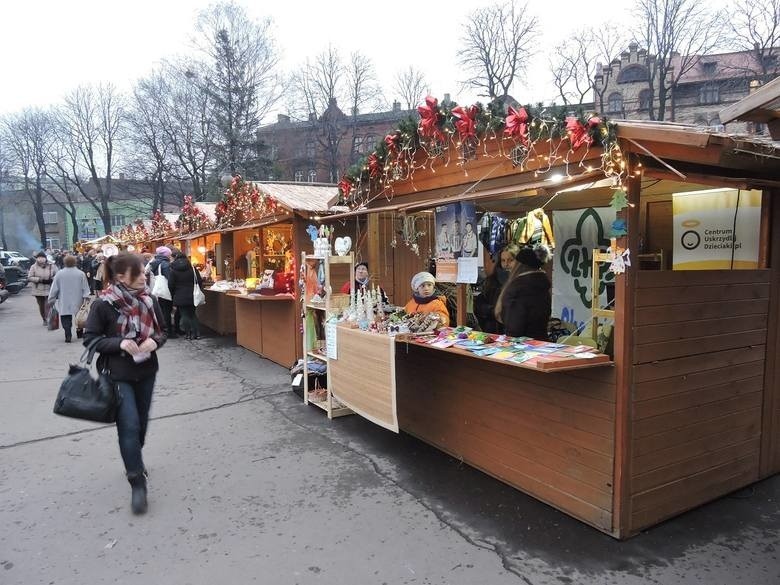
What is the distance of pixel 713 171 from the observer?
3.58 meters

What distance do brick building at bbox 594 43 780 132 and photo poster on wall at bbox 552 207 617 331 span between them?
2377 cm

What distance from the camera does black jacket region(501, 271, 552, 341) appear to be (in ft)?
14.5

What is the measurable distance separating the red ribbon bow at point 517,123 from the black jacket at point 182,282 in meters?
8.74

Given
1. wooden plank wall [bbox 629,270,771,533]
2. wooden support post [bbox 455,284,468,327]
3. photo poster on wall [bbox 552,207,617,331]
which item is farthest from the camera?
photo poster on wall [bbox 552,207,617,331]

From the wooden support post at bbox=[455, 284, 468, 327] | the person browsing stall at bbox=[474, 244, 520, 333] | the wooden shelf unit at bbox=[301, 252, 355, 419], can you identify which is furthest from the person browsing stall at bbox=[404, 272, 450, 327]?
the person browsing stall at bbox=[474, 244, 520, 333]

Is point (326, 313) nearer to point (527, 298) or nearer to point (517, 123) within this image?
point (527, 298)

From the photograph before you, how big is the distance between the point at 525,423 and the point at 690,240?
2.29m

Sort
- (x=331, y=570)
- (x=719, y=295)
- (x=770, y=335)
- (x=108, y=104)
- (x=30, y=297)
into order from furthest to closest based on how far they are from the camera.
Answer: (x=108, y=104) → (x=30, y=297) → (x=770, y=335) → (x=719, y=295) → (x=331, y=570)

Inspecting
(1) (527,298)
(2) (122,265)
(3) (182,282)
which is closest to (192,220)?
(3) (182,282)

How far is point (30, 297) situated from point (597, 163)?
995 inches

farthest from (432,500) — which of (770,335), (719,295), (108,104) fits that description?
(108,104)

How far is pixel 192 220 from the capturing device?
45.6 feet

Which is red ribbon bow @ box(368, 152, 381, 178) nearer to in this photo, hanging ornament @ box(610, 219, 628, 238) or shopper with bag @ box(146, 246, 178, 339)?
hanging ornament @ box(610, 219, 628, 238)

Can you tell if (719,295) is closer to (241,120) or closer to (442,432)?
(442,432)
